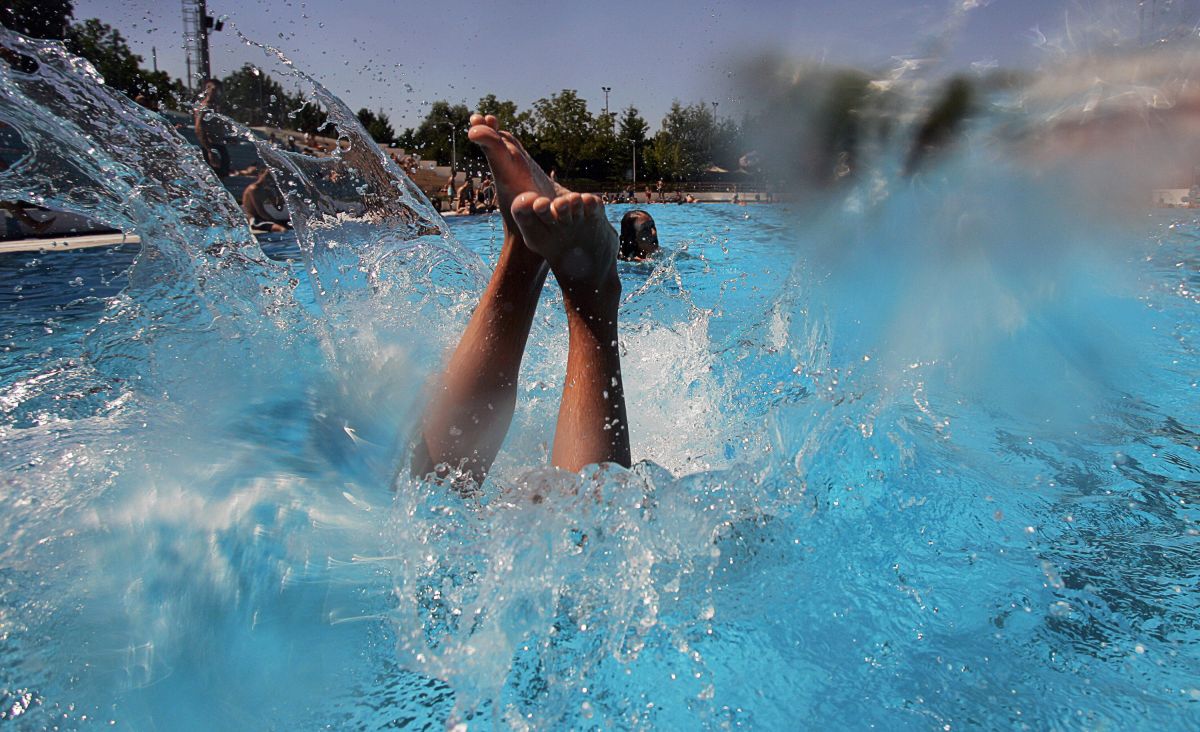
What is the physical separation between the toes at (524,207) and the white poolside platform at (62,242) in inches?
297

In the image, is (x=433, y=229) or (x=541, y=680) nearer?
(x=541, y=680)

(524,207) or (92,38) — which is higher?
(92,38)

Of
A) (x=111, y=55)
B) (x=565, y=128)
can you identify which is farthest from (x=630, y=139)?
(x=111, y=55)

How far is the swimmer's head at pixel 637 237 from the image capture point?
7605 mm

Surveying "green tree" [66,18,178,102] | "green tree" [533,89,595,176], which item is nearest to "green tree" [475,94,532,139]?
"green tree" [533,89,595,176]

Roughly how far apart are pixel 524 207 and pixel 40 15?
11832mm

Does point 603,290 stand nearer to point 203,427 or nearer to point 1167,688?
point 203,427

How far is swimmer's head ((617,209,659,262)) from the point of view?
7.61 m

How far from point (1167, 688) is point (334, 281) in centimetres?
285

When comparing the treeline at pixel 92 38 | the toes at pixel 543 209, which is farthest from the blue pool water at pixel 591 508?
the treeline at pixel 92 38

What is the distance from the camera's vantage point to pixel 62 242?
8.48 metres

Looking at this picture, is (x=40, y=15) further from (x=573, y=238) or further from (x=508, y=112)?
(x=508, y=112)

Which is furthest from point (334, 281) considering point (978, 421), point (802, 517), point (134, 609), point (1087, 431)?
point (1087, 431)

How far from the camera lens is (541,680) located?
1.45m
